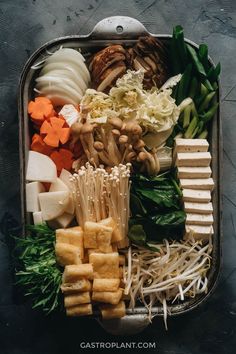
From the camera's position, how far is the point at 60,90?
356cm

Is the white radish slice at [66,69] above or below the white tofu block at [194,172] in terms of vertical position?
above

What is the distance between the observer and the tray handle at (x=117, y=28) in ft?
11.8

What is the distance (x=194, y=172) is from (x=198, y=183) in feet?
0.23

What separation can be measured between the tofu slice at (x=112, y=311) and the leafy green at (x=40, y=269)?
0.84 feet

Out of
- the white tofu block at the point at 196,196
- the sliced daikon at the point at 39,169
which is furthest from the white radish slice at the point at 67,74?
the white tofu block at the point at 196,196

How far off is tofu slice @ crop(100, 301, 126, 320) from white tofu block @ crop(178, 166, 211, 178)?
0.85 meters

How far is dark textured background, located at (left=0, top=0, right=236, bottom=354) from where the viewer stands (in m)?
3.83

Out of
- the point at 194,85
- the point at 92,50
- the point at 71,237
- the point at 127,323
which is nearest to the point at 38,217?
the point at 71,237

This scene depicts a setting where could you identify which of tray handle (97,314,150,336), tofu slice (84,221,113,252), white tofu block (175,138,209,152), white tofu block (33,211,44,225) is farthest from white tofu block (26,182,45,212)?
white tofu block (175,138,209,152)

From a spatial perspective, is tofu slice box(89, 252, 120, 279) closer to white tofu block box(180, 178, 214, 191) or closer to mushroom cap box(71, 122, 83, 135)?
white tofu block box(180, 178, 214, 191)

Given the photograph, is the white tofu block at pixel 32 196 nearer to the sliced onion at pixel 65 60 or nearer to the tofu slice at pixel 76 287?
the tofu slice at pixel 76 287

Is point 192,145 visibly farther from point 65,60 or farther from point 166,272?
point 65,60

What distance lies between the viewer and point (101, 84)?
3607 mm

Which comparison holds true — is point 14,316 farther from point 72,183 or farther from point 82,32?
point 82,32
